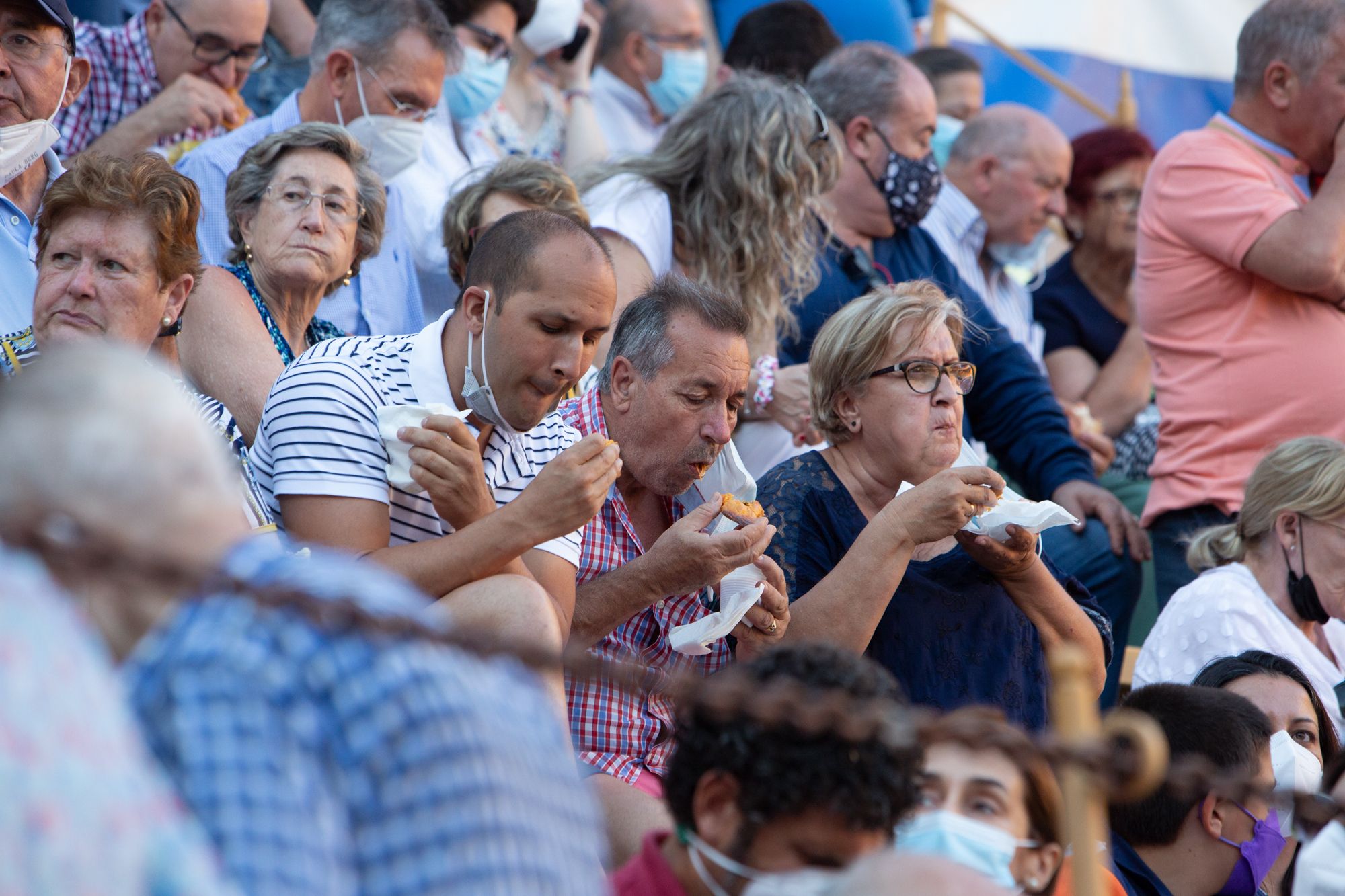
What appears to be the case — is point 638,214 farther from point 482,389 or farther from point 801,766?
point 801,766

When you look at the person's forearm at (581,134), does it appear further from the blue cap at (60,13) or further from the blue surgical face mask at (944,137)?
the blue cap at (60,13)

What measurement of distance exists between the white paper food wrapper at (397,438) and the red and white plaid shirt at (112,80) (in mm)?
2715

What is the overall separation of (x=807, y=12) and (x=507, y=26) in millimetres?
1422

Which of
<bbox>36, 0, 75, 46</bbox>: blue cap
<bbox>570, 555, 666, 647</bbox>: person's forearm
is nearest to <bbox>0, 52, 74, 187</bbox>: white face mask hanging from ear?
<bbox>36, 0, 75, 46</bbox>: blue cap

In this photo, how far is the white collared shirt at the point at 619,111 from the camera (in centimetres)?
737

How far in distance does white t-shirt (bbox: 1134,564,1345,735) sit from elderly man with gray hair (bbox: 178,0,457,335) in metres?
2.48

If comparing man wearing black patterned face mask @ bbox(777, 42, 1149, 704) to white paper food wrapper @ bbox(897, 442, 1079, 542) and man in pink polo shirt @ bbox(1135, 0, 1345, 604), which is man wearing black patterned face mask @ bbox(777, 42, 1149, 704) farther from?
white paper food wrapper @ bbox(897, 442, 1079, 542)

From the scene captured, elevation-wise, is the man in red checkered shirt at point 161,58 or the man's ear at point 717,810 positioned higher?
the man in red checkered shirt at point 161,58

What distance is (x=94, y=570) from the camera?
5.30 feet

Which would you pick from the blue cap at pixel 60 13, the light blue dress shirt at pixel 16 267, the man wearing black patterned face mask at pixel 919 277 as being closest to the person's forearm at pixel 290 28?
the man wearing black patterned face mask at pixel 919 277

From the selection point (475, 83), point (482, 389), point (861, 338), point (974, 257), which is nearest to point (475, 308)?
point (482, 389)

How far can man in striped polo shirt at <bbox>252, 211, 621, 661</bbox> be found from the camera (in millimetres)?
3148

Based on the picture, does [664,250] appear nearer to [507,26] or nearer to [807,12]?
[507,26]

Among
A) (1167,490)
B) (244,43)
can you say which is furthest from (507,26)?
(1167,490)
